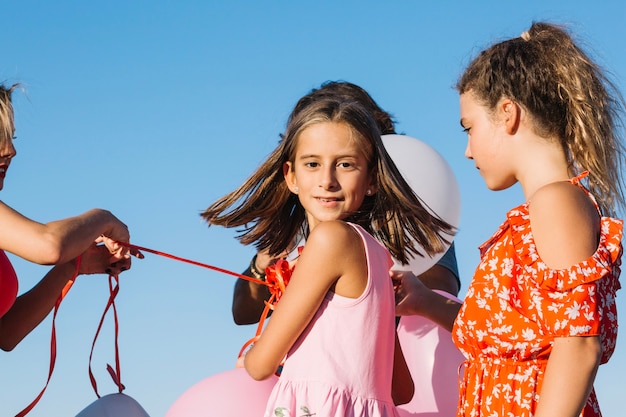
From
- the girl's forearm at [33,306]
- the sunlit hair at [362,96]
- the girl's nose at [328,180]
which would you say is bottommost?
the girl's forearm at [33,306]

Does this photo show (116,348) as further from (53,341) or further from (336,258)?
(336,258)

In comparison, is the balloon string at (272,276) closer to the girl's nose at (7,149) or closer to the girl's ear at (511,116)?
the girl's nose at (7,149)

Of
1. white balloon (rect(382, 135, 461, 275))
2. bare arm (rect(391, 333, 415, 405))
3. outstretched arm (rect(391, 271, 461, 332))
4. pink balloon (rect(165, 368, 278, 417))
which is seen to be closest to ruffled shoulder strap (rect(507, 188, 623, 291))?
outstretched arm (rect(391, 271, 461, 332))

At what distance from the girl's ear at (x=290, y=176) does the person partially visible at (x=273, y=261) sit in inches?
28.2

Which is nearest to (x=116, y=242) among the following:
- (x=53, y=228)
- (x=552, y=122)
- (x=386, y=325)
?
(x=53, y=228)

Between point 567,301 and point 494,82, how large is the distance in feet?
2.79

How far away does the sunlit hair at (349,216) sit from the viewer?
12.7 ft

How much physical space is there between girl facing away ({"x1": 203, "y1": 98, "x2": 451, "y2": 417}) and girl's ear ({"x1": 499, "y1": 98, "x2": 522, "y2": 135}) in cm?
66

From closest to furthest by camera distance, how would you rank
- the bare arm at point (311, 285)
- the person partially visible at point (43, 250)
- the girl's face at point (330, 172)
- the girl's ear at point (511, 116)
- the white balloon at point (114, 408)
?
1. the girl's ear at point (511, 116)
2. the bare arm at point (311, 285)
3. the person partially visible at point (43, 250)
4. the white balloon at point (114, 408)
5. the girl's face at point (330, 172)

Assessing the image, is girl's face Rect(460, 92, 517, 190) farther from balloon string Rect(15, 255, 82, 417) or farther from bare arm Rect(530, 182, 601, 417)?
balloon string Rect(15, 255, 82, 417)

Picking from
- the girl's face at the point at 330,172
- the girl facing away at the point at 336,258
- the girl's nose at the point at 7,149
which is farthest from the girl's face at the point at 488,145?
the girl's nose at the point at 7,149

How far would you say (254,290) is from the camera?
16.3ft

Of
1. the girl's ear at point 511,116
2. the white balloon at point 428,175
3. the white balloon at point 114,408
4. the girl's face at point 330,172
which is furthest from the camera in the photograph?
the white balloon at point 428,175

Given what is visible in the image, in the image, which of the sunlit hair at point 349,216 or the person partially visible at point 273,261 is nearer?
the sunlit hair at point 349,216
